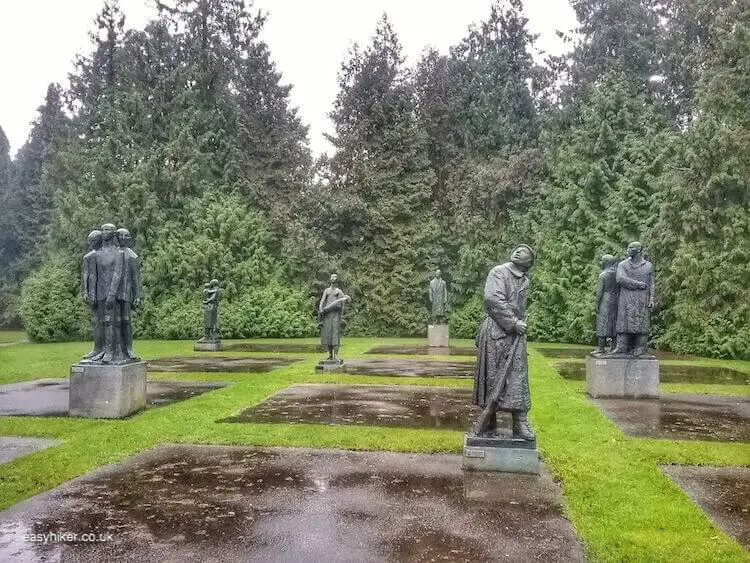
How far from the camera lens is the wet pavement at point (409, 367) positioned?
14.1 meters

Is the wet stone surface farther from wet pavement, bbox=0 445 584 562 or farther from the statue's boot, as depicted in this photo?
wet pavement, bbox=0 445 584 562

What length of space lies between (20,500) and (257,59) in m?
28.7

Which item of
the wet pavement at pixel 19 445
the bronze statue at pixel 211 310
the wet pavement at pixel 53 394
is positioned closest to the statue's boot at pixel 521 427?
the wet pavement at pixel 19 445

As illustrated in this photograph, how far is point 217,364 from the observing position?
52.2ft

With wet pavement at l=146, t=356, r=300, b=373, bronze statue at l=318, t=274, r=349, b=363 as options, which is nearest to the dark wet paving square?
wet pavement at l=146, t=356, r=300, b=373

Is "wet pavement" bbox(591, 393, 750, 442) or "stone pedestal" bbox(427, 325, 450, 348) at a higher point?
"stone pedestal" bbox(427, 325, 450, 348)

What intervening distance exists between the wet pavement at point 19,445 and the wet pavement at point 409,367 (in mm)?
7339

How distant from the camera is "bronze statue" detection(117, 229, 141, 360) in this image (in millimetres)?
9375

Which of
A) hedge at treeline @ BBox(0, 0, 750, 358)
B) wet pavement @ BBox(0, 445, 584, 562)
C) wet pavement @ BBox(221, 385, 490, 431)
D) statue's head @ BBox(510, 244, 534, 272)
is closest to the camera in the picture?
wet pavement @ BBox(0, 445, 584, 562)

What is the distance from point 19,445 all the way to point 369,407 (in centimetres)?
459

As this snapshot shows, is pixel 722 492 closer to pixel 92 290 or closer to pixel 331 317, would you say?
pixel 92 290

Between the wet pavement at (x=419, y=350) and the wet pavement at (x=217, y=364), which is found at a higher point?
the wet pavement at (x=419, y=350)

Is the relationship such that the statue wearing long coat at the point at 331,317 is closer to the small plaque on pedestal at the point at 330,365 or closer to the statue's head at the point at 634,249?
the small plaque on pedestal at the point at 330,365

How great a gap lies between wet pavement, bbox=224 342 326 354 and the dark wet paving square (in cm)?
242
